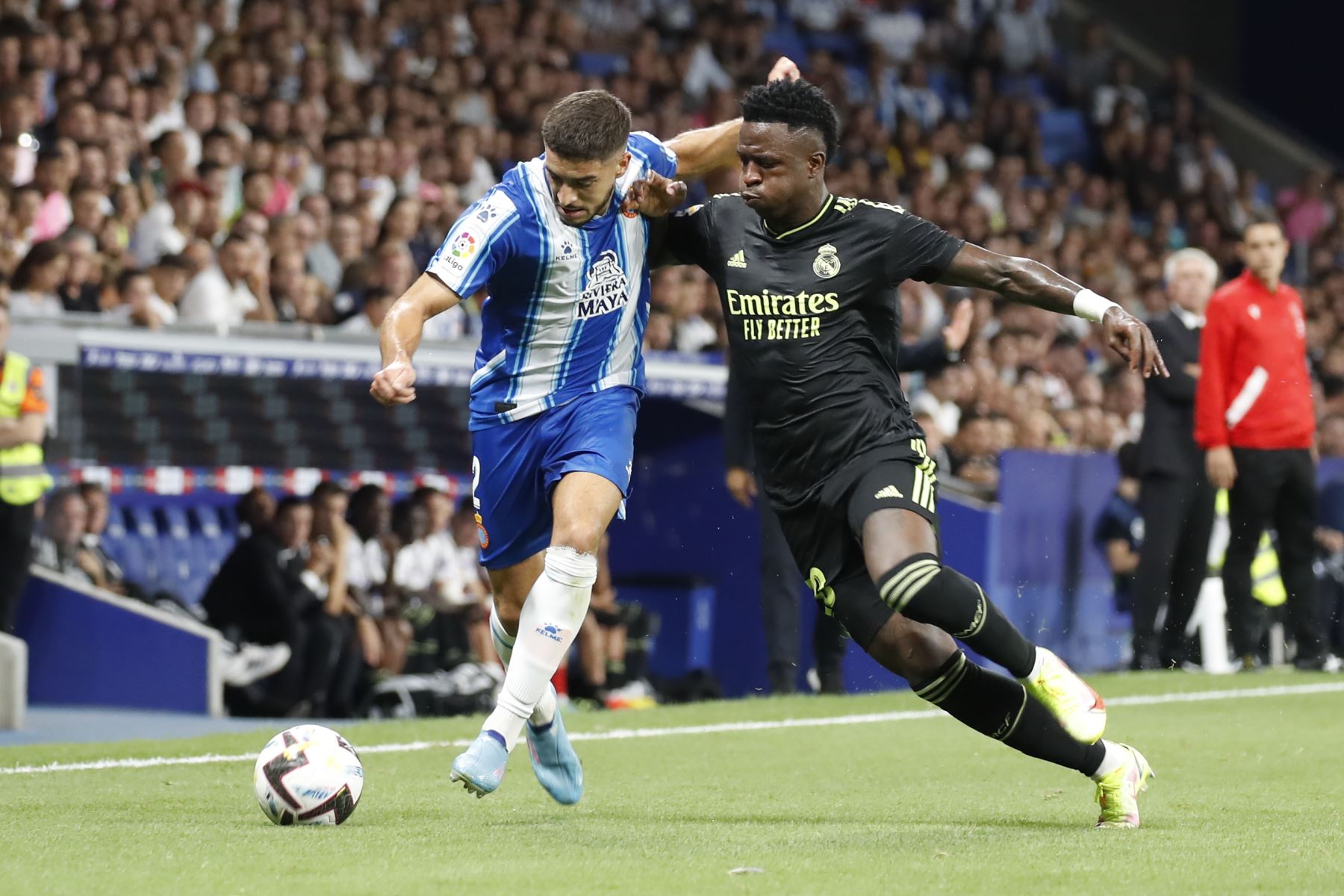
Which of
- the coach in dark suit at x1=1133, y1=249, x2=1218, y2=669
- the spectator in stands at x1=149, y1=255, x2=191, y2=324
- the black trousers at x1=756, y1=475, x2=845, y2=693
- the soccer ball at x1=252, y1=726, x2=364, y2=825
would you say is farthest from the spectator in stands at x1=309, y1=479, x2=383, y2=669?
the soccer ball at x1=252, y1=726, x2=364, y2=825

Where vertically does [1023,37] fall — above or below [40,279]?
above

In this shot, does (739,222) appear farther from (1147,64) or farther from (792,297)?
(1147,64)

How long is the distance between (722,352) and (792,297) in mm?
7045

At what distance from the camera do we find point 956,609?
535cm

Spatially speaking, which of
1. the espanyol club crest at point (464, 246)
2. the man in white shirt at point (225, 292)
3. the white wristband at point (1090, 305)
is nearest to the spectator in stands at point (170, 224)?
the man in white shirt at point (225, 292)

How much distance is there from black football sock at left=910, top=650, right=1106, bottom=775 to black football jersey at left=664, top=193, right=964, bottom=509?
2.15 ft

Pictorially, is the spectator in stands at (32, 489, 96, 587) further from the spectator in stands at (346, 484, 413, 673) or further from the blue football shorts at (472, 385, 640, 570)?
the blue football shorts at (472, 385, 640, 570)

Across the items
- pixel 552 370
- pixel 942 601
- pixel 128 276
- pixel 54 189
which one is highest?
pixel 54 189

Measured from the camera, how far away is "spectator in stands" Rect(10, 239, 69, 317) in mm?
10672

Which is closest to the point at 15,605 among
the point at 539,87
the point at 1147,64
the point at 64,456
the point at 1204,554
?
the point at 64,456

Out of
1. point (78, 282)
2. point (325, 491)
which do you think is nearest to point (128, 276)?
point (78, 282)

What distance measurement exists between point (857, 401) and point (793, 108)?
87cm

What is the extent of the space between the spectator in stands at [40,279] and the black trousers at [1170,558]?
242 inches

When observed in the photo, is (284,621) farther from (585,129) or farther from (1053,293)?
(1053,293)
